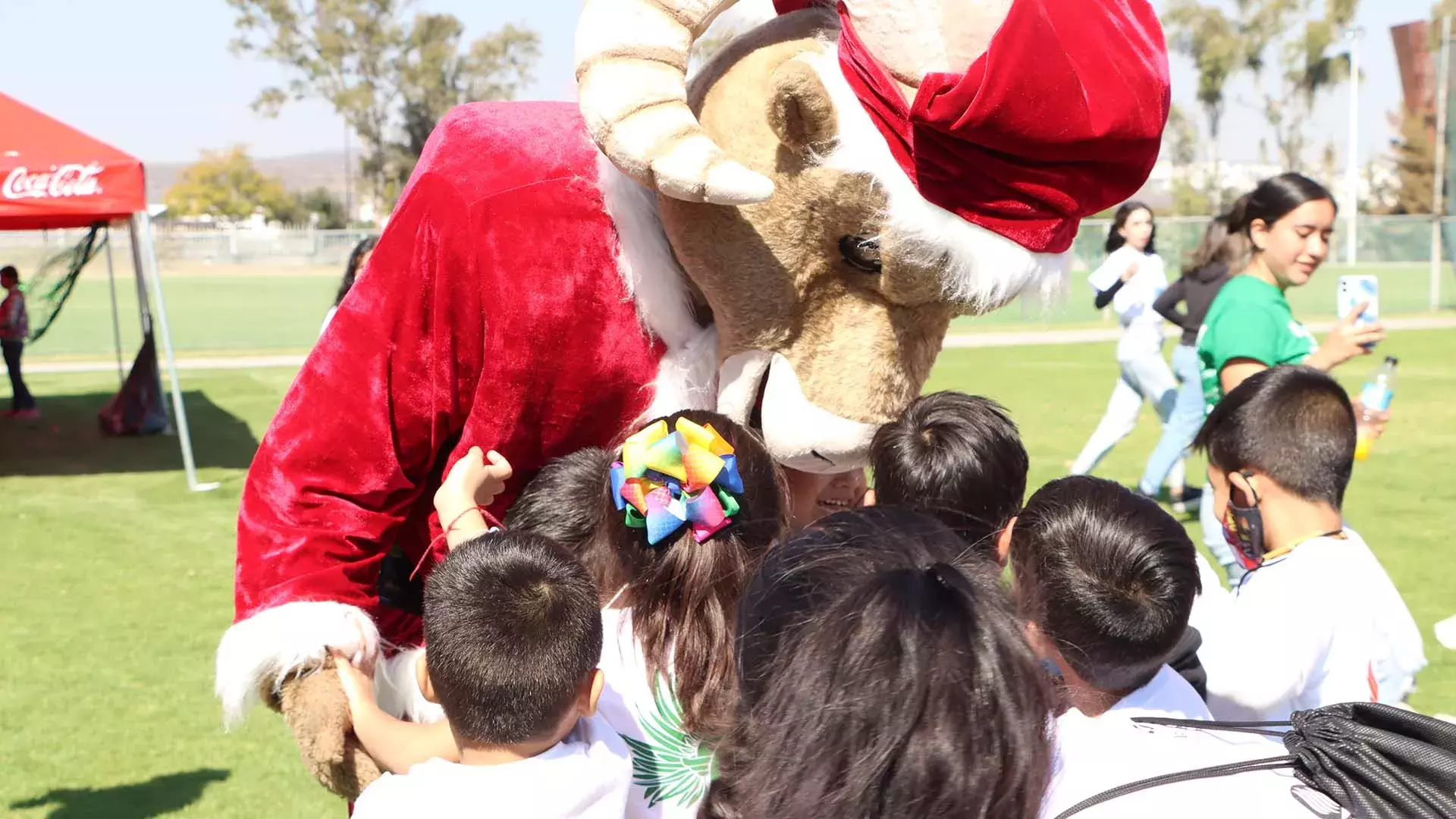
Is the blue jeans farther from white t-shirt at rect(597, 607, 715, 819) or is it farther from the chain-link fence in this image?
the chain-link fence

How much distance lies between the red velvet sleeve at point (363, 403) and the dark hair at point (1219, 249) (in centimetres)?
407

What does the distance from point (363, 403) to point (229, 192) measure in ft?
224

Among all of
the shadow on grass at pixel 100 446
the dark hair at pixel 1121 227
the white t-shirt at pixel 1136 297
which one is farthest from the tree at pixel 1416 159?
the shadow on grass at pixel 100 446

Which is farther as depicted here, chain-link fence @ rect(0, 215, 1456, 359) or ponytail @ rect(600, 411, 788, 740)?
chain-link fence @ rect(0, 215, 1456, 359)

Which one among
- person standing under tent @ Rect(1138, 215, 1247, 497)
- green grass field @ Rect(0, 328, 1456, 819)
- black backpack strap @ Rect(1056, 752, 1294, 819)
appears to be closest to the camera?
black backpack strap @ Rect(1056, 752, 1294, 819)

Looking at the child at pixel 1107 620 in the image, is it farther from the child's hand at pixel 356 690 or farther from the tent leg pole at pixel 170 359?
the tent leg pole at pixel 170 359

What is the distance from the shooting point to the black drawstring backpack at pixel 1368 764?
1.28 m

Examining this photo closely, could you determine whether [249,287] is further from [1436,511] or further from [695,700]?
[695,700]

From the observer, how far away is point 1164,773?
1427 mm

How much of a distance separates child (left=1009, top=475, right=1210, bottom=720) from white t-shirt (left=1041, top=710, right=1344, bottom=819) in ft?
0.28

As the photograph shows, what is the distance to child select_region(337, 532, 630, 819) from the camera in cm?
175

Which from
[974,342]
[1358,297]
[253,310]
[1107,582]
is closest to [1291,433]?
[1107,582]

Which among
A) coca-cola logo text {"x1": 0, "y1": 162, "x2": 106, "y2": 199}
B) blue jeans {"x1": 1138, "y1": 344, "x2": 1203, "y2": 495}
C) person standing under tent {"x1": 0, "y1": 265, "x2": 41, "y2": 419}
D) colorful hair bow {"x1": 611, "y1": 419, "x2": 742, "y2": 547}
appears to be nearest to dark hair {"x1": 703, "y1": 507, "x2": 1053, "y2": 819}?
colorful hair bow {"x1": 611, "y1": 419, "x2": 742, "y2": 547}

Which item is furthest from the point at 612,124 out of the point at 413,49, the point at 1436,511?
the point at 413,49
